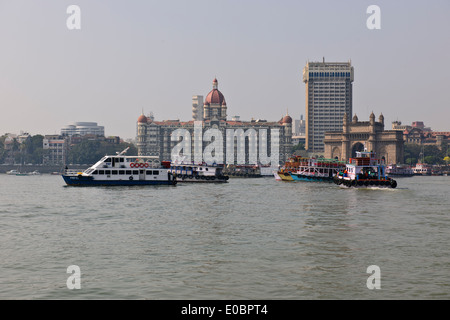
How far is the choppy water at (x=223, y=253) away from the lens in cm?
1667

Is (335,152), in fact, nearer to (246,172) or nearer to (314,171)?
(246,172)

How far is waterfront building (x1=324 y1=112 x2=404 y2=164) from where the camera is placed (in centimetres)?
18500

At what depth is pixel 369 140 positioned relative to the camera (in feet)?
616

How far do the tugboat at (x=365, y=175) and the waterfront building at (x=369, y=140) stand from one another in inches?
4346

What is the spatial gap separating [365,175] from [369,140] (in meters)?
119

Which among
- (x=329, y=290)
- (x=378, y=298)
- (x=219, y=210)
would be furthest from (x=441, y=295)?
(x=219, y=210)

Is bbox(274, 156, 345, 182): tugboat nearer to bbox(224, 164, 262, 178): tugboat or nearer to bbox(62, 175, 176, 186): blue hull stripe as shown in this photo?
bbox(62, 175, 176, 186): blue hull stripe

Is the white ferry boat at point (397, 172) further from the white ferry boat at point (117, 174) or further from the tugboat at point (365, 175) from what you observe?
the white ferry boat at point (117, 174)

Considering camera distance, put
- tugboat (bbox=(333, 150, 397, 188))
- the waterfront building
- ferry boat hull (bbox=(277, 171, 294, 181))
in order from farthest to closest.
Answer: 1. the waterfront building
2. ferry boat hull (bbox=(277, 171, 294, 181))
3. tugboat (bbox=(333, 150, 397, 188))

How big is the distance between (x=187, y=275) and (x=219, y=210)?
73.4ft

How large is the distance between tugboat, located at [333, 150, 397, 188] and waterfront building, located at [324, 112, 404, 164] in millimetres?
110376

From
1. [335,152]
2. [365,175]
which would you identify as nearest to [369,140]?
[335,152]

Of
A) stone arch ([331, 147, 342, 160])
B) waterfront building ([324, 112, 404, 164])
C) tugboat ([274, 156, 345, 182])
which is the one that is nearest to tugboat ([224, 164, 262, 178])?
tugboat ([274, 156, 345, 182])

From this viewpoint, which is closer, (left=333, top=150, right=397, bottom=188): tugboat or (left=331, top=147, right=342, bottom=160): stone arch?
(left=333, top=150, right=397, bottom=188): tugboat
